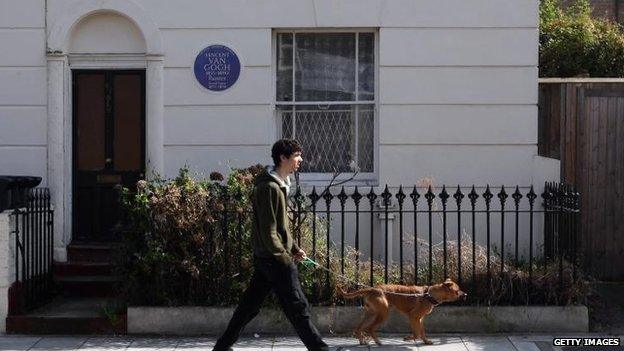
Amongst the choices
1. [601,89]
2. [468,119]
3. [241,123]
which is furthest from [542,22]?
[241,123]

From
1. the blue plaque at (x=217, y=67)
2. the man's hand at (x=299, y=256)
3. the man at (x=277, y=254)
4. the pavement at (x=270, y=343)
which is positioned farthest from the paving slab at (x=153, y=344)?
the blue plaque at (x=217, y=67)

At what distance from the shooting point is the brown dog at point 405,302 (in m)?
8.61

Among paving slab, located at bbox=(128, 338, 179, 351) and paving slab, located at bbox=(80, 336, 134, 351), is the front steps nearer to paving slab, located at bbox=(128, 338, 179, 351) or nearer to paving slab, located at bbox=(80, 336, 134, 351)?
paving slab, located at bbox=(80, 336, 134, 351)

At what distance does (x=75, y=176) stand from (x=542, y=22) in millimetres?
8233

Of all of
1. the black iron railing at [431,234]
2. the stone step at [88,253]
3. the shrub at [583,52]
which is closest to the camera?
the black iron railing at [431,234]

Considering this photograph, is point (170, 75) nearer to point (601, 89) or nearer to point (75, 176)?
point (75, 176)

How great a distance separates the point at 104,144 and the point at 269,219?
13.2 feet

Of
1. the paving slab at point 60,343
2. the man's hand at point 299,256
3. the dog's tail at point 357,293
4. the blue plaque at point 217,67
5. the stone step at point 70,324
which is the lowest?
the paving slab at point 60,343

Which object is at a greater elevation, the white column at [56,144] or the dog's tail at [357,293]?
the white column at [56,144]

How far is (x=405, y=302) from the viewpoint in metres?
8.66

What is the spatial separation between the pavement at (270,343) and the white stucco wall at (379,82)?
217cm

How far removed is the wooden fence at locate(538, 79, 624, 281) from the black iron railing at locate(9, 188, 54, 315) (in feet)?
18.5

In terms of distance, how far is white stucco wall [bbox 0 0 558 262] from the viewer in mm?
10758

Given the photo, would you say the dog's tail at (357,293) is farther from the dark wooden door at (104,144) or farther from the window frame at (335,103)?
the dark wooden door at (104,144)
